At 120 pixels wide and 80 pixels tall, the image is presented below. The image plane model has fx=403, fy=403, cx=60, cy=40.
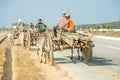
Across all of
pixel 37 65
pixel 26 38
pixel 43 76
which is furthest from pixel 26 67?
pixel 26 38

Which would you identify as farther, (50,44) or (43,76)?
(50,44)

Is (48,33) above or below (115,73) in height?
above

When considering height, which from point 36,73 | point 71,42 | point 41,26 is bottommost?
point 36,73

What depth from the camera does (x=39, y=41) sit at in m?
19.5

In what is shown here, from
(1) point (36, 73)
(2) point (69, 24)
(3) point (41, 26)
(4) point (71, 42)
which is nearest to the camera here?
(1) point (36, 73)

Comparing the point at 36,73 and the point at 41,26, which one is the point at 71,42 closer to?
the point at 36,73

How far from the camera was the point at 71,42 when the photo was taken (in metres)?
17.3

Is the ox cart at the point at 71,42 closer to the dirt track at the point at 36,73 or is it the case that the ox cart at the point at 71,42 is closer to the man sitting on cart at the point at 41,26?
the man sitting on cart at the point at 41,26

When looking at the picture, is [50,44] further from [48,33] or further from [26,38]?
[26,38]

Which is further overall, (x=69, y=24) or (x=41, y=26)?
(x=41, y=26)

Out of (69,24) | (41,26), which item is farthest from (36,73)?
(41,26)

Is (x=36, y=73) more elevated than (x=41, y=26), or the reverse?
(x=41, y=26)

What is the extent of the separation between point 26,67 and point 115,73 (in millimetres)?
4808

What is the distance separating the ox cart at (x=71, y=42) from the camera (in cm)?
1720
